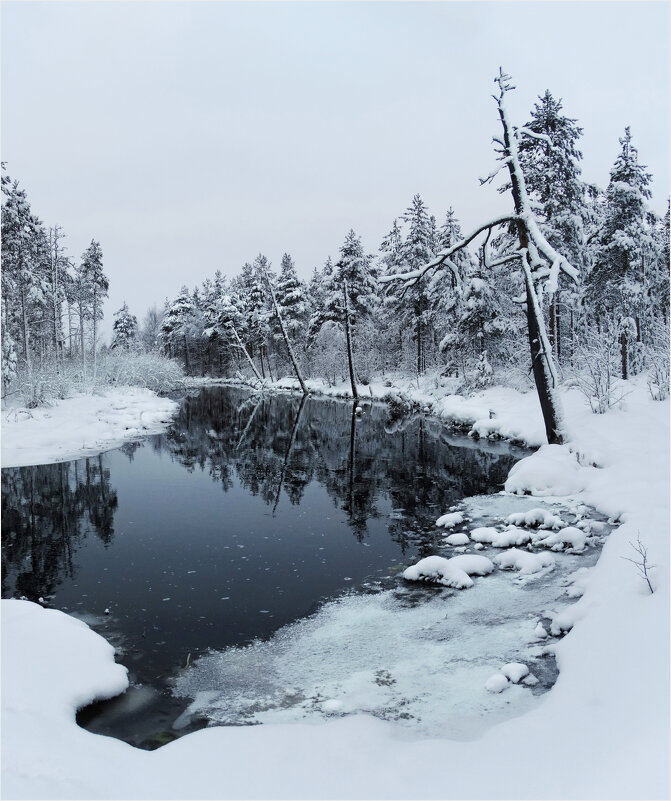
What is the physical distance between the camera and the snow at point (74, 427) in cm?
1805

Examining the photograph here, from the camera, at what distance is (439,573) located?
7797 mm

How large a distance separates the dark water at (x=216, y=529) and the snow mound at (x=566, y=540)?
77.1 inches

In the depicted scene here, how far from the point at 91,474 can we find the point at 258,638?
1133 centimetres

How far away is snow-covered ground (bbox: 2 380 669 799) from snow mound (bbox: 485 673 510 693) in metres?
0.09

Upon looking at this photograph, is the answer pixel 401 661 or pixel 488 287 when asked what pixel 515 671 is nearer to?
pixel 401 661

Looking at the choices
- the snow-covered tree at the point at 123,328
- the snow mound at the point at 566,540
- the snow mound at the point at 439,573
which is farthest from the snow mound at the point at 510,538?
the snow-covered tree at the point at 123,328

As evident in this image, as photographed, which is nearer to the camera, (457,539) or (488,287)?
(457,539)

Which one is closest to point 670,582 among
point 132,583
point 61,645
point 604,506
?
point 604,506

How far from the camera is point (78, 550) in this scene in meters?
9.73

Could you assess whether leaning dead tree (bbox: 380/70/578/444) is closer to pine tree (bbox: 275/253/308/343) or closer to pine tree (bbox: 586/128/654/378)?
pine tree (bbox: 586/128/654/378)

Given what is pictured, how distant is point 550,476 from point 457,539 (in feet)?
12.9

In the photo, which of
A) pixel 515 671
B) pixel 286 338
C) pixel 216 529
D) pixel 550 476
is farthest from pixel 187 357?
pixel 515 671

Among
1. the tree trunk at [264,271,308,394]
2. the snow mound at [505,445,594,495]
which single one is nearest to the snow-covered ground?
the snow mound at [505,445,594,495]

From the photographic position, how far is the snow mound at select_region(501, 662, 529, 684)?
5.09 metres
